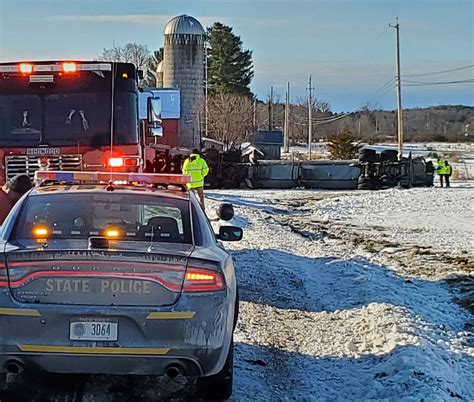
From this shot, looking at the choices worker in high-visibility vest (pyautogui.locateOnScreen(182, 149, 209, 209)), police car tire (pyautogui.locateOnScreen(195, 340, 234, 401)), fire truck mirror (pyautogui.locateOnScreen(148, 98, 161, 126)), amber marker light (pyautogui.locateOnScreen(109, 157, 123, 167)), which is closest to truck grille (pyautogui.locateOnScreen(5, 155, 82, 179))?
amber marker light (pyautogui.locateOnScreen(109, 157, 123, 167))

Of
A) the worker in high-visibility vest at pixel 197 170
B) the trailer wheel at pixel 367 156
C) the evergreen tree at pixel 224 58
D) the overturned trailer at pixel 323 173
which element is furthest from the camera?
the evergreen tree at pixel 224 58

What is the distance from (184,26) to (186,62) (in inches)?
94.3

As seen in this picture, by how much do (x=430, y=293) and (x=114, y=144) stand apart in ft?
15.9

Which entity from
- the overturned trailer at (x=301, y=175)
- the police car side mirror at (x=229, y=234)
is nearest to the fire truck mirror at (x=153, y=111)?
the police car side mirror at (x=229, y=234)

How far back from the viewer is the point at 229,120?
263 ft

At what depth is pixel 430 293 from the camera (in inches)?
450

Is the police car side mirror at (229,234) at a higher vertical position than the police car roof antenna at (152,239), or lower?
lower

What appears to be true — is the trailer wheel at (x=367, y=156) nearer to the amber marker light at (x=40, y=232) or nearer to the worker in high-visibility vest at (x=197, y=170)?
the worker in high-visibility vest at (x=197, y=170)

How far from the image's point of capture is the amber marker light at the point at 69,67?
1246 centimetres

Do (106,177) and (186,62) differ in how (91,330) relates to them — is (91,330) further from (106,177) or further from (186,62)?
(186,62)

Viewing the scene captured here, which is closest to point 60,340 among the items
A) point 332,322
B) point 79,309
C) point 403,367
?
point 79,309

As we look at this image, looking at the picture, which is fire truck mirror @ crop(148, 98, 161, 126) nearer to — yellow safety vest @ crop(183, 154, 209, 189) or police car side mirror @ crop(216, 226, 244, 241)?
yellow safety vest @ crop(183, 154, 209, 189)

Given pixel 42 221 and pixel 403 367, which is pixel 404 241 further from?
pixel 42 221

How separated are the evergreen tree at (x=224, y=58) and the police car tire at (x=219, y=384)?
8767cm
